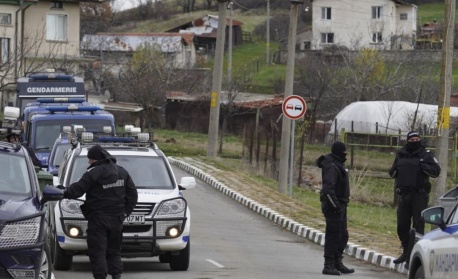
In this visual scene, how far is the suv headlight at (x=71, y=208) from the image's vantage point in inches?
589

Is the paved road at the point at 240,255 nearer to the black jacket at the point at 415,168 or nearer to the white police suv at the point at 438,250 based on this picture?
the black jacket at the point at 415,168

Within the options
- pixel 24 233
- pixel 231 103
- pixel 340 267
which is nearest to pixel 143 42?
pixel 231 103

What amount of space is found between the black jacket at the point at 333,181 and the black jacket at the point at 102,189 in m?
3.41

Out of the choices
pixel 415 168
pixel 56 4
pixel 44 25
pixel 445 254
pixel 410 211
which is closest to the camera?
pixel 445 254

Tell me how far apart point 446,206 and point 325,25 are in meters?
Result: 86.2

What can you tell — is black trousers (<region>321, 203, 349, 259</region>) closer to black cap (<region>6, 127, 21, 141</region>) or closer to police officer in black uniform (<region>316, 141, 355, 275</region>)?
police officer in black uniform (<region>316, 141, 355, 275</region>)

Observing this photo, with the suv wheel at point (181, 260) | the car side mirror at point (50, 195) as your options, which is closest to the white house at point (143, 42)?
the suv wheel at point (181, 260)

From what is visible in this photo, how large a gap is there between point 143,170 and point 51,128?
906 centimetres

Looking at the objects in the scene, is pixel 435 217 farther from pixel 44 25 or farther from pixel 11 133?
pixel 44 25

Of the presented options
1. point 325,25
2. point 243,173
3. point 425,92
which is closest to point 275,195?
point 243,173

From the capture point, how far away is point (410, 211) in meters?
16.1

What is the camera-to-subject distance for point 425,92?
63.4 m

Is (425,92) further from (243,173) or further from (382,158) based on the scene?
(243,173)

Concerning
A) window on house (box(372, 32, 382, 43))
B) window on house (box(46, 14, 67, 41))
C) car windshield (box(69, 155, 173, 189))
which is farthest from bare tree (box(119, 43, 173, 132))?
window on house (box(372, 32, 382, 43))
